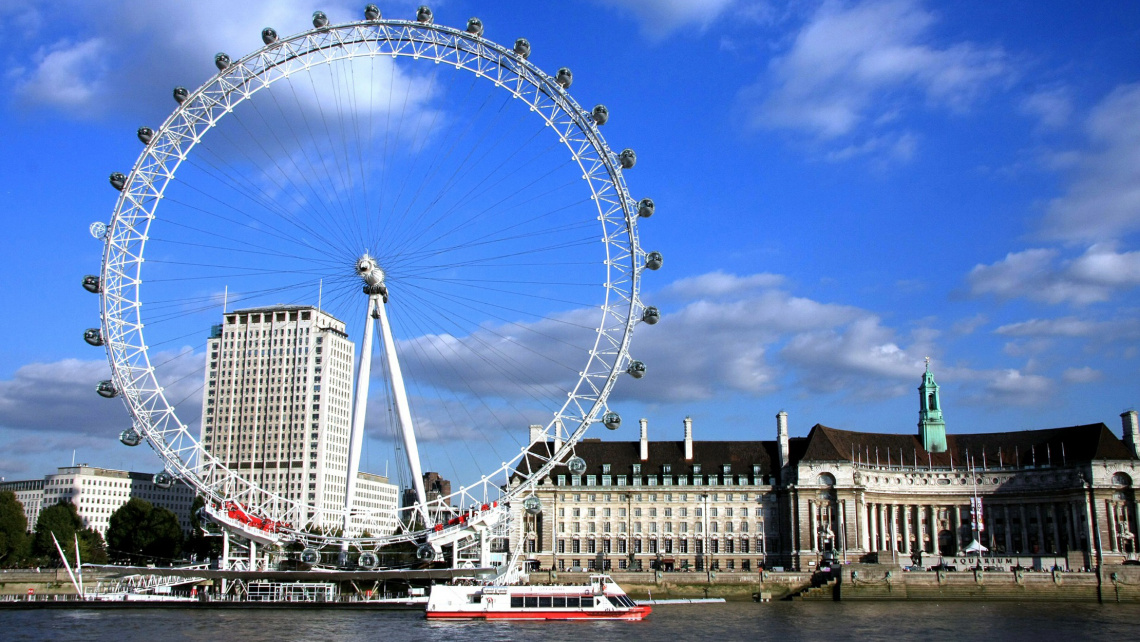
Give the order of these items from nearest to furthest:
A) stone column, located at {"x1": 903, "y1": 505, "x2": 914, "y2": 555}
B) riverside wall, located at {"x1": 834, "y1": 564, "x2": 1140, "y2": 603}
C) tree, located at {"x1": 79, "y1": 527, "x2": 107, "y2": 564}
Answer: riverside wall, located at {"x1": 834, "y1": 564, "x2": 1140, "y2": 603}
stone column, located at {"x1": 903, "y1": 505, "x2": 914, "y2": 555}
tree, located at {"x1": 79, "y1": 527, "x2": 107, "y2": 564}

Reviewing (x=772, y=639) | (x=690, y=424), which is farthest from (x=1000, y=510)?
(x=772, y=639)

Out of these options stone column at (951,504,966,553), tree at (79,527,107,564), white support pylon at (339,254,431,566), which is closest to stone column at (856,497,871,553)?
stone column at (951,504,966,553)

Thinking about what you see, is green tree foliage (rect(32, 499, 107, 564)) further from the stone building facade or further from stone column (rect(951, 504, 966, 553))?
stone column (rect(951, 504, 966, 553))

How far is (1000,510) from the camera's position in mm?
127250

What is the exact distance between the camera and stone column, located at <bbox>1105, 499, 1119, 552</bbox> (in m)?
115

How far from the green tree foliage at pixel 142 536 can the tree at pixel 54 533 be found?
500cm

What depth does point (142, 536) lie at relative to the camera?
424ft

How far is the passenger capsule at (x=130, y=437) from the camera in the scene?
7150 cm

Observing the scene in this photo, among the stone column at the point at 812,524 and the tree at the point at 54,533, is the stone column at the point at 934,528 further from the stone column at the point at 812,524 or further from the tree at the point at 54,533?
the tree at the point at 54,533

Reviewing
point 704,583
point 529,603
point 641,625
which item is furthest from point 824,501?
point 641,625

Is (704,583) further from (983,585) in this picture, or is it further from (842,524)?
(983,585)

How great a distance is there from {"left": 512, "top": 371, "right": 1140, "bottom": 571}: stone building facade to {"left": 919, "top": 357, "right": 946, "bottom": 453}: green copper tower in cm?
226

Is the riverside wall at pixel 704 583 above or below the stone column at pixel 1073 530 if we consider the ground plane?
below

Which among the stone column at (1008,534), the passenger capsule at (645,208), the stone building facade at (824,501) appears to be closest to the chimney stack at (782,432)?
the stone building facade at (824,501)
